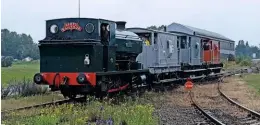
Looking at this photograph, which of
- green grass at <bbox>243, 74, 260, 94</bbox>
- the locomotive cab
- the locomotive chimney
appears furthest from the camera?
green grass at <bbox>243, 74, 260, 94</bbox>

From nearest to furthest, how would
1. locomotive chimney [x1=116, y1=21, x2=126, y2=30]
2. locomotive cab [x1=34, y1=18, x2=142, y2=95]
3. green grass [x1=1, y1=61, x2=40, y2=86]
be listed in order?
locomotive cab [x1=34, y1=18, x2=142, y2=95] → locomotive chimney [x1=116, y1=21, x2=126, y2=30] → green grass [x1=1, y1=61, x2=40, y2=86]

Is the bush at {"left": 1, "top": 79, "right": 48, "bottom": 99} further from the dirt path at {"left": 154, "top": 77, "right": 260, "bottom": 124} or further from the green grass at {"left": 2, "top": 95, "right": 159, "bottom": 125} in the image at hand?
the green grass at {"left": 2, "top": 95, "right": 159, "bottom": 125}

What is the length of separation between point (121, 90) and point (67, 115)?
5476 mm

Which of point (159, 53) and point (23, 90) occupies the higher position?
point (159, 53)

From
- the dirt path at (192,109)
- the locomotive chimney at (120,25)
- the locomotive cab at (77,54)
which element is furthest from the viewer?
the locomotive chimney at (120,25)

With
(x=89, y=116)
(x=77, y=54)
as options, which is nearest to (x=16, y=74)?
(x=77, y=54)

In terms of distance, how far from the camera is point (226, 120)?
1137cm

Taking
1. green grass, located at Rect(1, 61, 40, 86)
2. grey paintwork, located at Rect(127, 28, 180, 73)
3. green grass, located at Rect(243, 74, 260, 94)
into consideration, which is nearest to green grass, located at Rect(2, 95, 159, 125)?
grey paintwork, located at Rect(127, 28, 180, 73)

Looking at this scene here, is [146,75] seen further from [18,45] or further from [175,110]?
[18,45]

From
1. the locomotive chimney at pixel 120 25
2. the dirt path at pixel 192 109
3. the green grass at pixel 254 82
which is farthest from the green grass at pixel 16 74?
the green grass at pixel 254 82

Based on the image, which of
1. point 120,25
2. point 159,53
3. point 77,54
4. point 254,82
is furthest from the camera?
point 254,82

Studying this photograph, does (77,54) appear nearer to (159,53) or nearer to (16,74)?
(159,53)

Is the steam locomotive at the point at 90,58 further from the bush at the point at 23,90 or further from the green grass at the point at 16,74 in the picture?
the green grass at the point at 16,74

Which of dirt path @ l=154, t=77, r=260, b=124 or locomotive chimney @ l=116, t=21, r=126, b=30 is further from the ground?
locomotive chimney @ l=116, t=21, r=126, b=30
